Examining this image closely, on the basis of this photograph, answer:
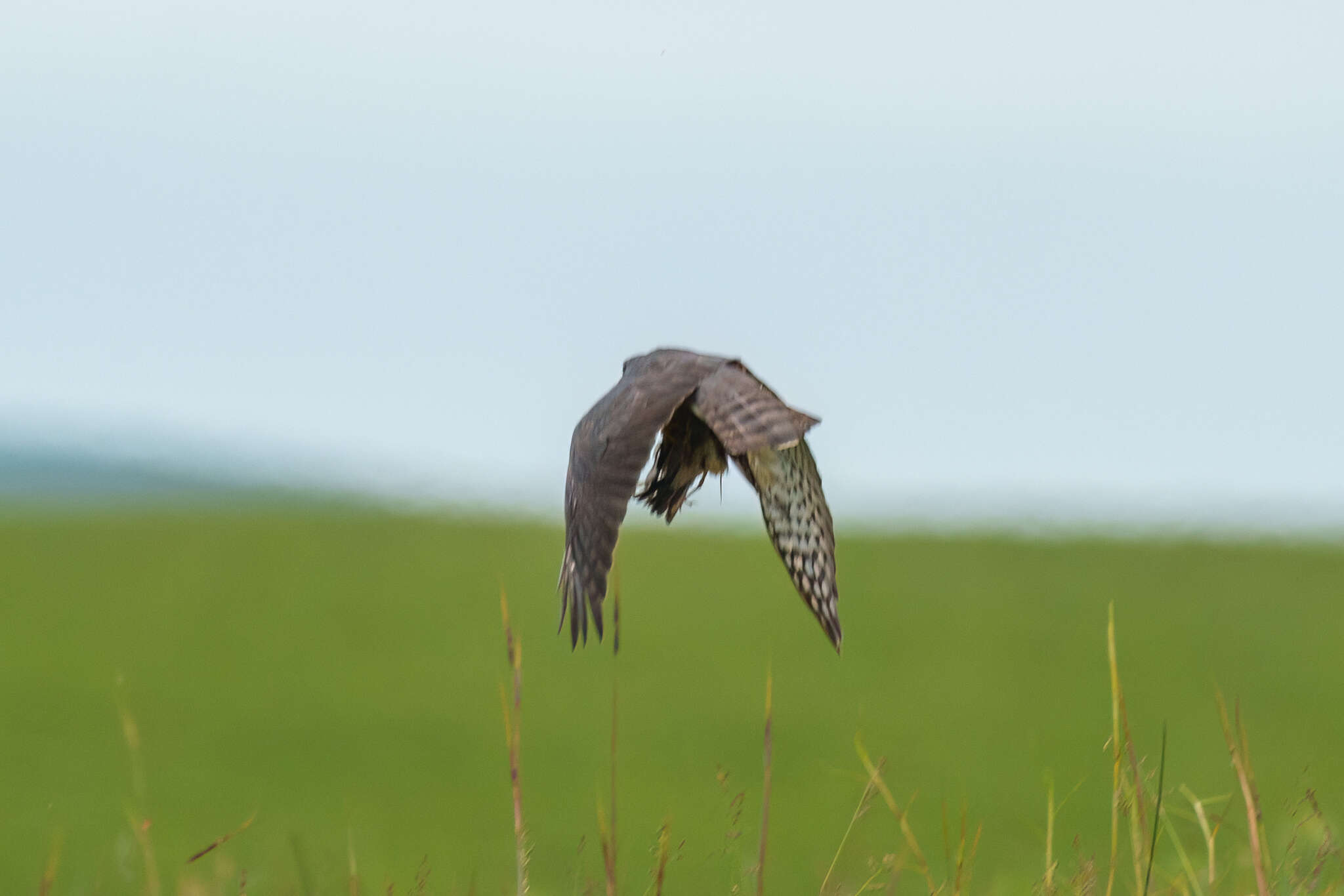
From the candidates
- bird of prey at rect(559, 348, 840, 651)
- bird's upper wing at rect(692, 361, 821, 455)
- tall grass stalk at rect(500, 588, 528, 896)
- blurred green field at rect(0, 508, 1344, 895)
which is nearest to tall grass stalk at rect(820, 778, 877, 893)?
bird of prey at rect(559, 348, 840, 651)

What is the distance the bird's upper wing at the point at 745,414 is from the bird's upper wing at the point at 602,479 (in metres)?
0.04

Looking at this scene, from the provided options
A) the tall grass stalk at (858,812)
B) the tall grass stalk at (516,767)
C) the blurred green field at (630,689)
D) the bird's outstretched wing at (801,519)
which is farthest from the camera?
the blurred green field at (630,689)

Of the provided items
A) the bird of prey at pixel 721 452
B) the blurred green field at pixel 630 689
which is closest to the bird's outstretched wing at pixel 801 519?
the bird of prey at pixel 721 452

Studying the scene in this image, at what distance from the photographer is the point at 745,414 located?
2496mm

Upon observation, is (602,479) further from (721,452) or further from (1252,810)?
(1252,810)

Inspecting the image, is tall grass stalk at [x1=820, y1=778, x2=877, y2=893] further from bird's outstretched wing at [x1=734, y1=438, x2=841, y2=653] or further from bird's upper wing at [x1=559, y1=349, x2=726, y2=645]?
bird's upper wing at [x1=559, y1=349, x2=726, y2=645]

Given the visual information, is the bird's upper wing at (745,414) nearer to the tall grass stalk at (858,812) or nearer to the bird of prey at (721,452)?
the bird of prey at (721,452)

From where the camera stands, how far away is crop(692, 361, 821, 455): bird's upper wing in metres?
2.44

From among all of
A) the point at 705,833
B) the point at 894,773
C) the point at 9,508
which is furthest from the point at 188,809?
the point at 9,508

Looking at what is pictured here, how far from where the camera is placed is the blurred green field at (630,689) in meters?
14.2

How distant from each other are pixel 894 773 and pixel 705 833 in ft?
9.10

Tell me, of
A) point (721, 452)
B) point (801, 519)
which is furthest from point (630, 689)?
point (801, 519)

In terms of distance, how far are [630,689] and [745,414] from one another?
18.1 m

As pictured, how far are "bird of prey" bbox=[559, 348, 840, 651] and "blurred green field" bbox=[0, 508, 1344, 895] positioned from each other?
608 cm
